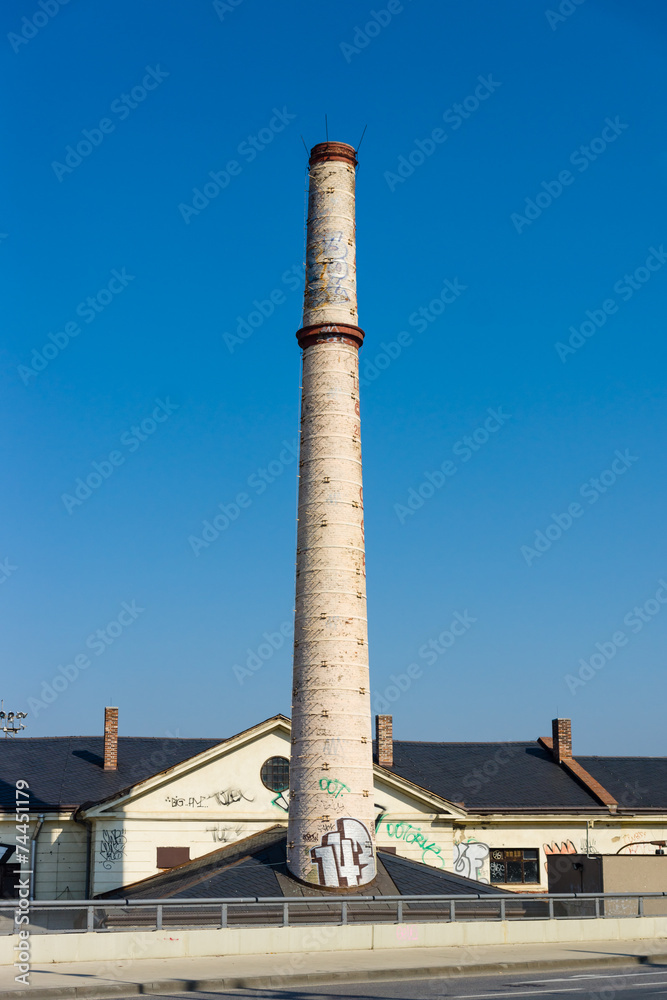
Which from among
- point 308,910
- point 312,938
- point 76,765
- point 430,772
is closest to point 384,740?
point 430,772

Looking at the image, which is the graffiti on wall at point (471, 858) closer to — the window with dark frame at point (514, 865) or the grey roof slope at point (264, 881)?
the window with dark frame at point (514, 865)

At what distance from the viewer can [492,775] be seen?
42.8 meters

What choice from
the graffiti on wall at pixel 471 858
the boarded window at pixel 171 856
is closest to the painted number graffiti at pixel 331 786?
the boarded window at pixel 171 856

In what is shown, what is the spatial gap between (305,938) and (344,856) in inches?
232

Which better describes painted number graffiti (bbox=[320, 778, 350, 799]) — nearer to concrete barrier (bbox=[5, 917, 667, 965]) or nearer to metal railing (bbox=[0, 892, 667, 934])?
metal railing (bbox=[0, 892, 667, 934])

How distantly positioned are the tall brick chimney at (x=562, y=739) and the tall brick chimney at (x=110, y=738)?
18.1m

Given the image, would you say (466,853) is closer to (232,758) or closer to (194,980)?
(232,758)

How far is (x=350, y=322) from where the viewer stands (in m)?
30.3

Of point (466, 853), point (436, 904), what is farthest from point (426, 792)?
point (436, 904)

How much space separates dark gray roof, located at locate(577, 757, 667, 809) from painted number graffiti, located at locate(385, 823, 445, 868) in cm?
822

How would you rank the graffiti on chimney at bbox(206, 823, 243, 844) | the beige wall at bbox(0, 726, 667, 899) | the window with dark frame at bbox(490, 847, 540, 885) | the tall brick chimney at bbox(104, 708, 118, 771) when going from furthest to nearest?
the tall brick chimney at bbox(104, 708, 118, 771)
the window with dark frame at bbox(490, 847, 540, 885)
the graffiti on chimney at bbox(206, 823, 243, 844)
the beige wall at bbox(0, 726, 667, 899)

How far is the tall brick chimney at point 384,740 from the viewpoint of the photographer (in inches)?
1639

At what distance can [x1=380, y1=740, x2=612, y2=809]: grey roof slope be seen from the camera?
40.3 metres

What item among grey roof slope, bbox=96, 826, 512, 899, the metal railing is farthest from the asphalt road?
grey roof slope, bbox=96, 826, 512, 899
